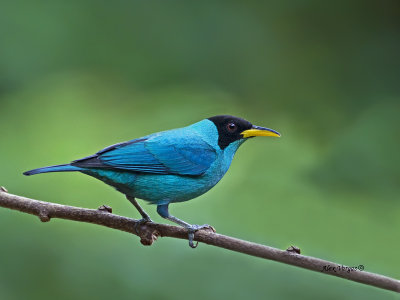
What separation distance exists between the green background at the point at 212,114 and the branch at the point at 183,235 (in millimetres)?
837

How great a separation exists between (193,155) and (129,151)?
1.42 feet

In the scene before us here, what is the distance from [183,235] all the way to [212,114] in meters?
2.27

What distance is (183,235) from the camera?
328cm

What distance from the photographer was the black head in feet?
12.8

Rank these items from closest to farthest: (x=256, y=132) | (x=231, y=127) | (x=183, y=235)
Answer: (x=183, y=235), (x=256, y=132), (x=231, y=127)

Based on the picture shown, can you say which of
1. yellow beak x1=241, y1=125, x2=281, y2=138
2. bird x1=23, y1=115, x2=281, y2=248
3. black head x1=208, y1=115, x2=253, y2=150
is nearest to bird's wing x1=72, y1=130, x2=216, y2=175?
bird x1=23, y1=115, x2=281, y2=248

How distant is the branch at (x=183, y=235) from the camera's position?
8.55 feet

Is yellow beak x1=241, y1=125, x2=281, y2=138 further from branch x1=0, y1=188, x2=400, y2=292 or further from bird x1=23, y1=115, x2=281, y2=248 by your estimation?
branch x1=0, y1=188, x2=400, y2=292

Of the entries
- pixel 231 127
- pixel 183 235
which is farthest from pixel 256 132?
pixel 183 235

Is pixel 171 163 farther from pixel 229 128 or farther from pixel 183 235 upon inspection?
pixel 183 235

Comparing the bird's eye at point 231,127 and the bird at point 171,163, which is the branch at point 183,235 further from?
the bird's eye at point 231,127

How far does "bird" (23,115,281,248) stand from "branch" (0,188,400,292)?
11 centimetres

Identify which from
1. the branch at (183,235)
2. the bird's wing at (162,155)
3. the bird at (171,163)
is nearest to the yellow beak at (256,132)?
the bird at (171,163)

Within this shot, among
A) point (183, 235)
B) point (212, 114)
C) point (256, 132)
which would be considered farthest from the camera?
point (212, 114)
